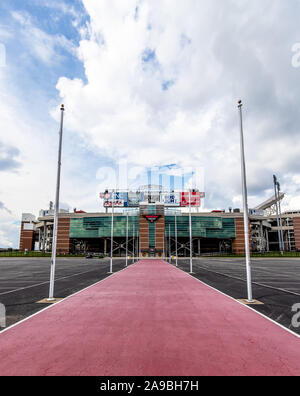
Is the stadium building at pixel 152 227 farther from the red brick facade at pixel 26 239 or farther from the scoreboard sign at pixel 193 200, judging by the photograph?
the red brick facade at pixel 26 239

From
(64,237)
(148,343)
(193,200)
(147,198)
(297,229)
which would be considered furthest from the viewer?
(297,229)

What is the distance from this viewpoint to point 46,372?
14.2ft

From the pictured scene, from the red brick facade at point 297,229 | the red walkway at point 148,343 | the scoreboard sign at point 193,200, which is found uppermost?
the scoreboard sign at point 193,200

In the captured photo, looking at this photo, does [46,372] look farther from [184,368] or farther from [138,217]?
[138,217]

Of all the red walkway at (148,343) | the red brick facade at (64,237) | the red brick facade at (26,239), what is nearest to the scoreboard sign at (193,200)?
the red brick facade at (64,237)

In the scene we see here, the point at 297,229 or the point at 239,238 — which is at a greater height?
the point at 297,229

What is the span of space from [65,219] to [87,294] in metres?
82.3

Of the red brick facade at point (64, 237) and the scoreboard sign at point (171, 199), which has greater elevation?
the scoreboard sign at point (171, 199)

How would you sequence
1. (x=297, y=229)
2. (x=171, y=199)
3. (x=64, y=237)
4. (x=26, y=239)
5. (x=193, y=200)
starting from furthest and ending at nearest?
(x=26, y=239), (x=297, y=229), (x=64, y=237), (x=171, y=199), (x=193, y=200)

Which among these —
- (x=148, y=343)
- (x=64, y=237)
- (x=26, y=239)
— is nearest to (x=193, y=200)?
(x=64, y=237)

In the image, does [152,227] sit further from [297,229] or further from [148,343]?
[148,343]

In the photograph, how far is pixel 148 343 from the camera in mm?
5664

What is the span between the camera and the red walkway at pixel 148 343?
449 cm

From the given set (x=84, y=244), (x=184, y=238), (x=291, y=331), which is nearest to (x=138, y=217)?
(x=184, y=238)
